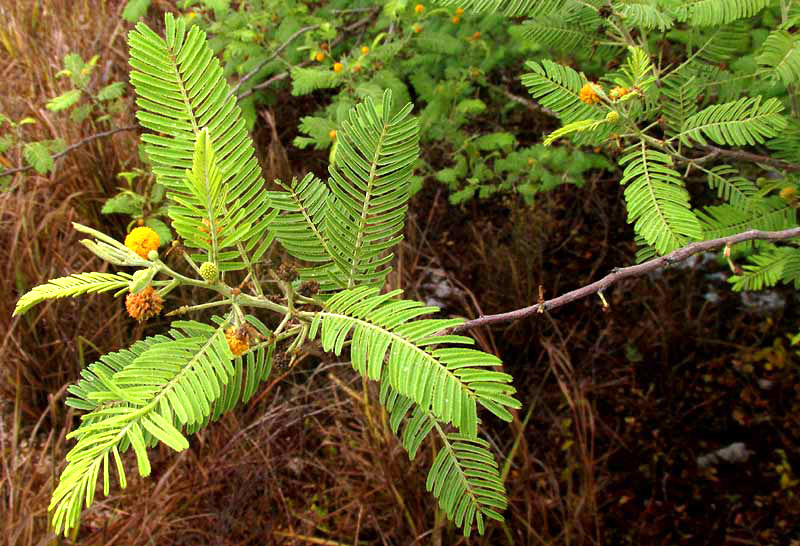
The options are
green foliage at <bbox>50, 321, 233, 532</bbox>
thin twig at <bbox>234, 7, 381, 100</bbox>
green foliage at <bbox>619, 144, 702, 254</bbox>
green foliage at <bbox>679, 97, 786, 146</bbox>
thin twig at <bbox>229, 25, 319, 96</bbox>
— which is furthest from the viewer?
thin twig at <bbox>234, 7, 381, 100</bbox>

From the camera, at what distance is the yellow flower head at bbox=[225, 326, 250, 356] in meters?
0.79

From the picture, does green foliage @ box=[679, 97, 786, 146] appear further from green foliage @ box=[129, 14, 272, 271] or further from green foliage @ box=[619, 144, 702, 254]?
green foliage @ box=[129, 14, 272, 271]

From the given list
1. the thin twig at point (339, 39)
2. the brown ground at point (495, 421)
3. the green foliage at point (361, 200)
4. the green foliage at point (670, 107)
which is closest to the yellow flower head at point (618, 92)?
the green foliage at point (670, 107)

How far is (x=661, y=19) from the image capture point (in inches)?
47.0

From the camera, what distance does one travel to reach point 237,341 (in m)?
0.79

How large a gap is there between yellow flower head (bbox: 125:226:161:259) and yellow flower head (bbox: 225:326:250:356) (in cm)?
14

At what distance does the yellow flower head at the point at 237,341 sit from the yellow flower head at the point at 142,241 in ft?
0.46

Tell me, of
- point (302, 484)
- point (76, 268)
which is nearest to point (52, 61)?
point (76, 268)

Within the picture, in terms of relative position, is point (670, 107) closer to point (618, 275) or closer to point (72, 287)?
point (618, 275)

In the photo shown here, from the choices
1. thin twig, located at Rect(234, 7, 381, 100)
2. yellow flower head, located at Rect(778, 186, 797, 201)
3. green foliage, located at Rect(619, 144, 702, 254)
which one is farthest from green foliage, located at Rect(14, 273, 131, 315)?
thin twig, located at Rect(234, 7, 381, 100)

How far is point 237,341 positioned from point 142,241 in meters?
0.17

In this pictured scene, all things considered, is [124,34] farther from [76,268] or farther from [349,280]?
[349,280]

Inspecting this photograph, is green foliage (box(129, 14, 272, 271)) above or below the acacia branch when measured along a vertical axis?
above

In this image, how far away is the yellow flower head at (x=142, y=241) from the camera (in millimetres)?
777
